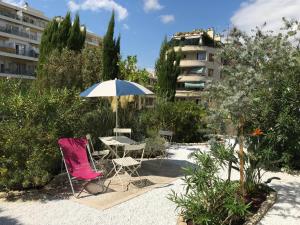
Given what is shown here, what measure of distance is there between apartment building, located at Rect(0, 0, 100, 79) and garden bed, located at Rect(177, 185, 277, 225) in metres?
51.0

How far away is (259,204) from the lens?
5.91 metres

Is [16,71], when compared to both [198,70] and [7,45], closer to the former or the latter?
[7,45]

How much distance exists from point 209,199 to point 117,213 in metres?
1.71

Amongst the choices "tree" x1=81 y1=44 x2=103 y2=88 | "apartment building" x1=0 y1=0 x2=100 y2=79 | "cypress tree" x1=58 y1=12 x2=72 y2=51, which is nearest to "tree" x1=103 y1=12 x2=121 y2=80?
"tree" x1=81 y1=44 x2=103 y2=88

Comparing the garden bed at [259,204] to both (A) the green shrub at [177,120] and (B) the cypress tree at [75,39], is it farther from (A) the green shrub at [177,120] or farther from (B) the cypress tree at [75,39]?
(B) the cypress tree at [75,39]

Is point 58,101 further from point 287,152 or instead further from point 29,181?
point 287,152

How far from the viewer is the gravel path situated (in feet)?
17.5

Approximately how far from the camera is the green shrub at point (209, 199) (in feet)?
15.8

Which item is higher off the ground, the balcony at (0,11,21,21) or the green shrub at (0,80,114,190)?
the balcony at (0,11,21,21)

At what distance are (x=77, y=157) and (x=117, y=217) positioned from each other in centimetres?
227

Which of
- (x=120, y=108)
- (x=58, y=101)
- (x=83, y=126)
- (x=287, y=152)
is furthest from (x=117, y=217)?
(x=120, y=108)

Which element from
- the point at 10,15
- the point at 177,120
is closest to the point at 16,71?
the point at 10,15

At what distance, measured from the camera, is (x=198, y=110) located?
15.4m

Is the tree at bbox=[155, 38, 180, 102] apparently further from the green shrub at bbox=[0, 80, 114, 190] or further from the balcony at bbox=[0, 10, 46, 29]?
the balcony at bbox=[0, 10, 46, 29]
